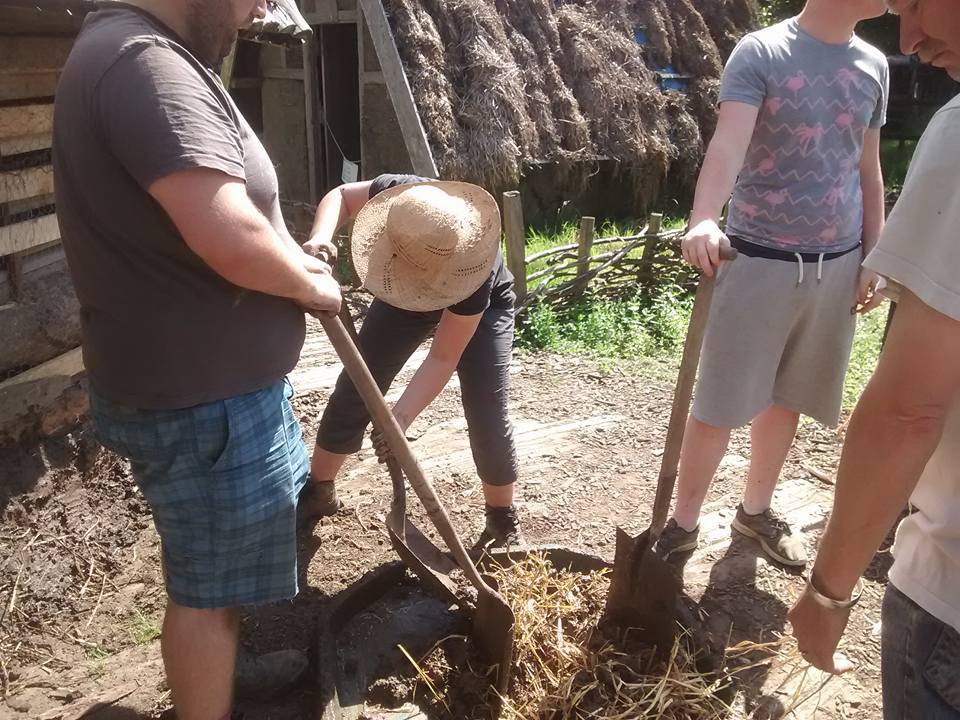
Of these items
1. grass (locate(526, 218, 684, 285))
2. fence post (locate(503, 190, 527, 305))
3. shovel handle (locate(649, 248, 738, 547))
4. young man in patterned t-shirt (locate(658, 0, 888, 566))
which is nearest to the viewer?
shovel handle (locate(649, 248, 738, 547))

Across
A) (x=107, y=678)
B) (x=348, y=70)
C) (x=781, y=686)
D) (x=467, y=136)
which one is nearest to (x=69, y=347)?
(x=107, y=678)

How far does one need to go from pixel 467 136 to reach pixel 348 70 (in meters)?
2.54

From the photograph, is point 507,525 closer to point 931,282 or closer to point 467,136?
point 931,282

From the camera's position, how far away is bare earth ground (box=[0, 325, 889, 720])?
2.56 m

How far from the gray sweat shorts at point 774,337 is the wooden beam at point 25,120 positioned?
2.59 metres

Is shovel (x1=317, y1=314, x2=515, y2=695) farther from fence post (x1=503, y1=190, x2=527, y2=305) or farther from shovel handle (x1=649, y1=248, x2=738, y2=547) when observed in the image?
fence post (x1=503, y1=190, x2=527, y2=305)

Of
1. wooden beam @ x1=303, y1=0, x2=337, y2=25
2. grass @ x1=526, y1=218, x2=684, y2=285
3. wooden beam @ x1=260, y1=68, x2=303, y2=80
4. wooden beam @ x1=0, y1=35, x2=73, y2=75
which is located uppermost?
wooden beam @ x1=0, y1=35, x2=73, y2=75

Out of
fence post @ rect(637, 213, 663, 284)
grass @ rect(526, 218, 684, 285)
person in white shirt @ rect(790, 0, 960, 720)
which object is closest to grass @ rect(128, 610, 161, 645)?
person in white shirt @ rect(790, 0, 960, 720)

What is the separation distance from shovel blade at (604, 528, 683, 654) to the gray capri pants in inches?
24.9

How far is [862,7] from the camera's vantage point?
2.48 m

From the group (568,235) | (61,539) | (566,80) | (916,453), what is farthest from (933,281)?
(566,80)

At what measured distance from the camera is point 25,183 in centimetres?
308

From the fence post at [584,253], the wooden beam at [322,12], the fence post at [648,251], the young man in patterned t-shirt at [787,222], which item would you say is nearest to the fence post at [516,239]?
the fence post at [584,253]

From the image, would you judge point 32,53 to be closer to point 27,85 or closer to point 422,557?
point 27,85
